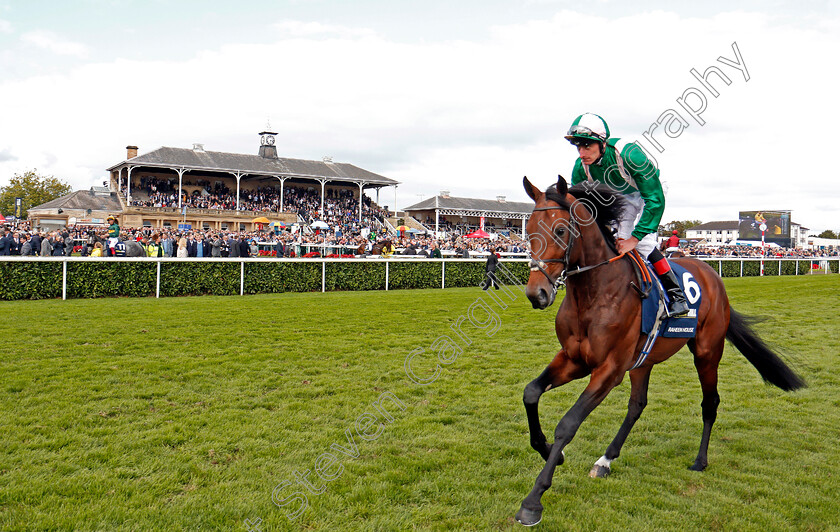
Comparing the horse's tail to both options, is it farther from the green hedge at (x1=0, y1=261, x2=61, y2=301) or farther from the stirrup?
the green hedge at (x1=0, y1=261, x2=61, y2=301)

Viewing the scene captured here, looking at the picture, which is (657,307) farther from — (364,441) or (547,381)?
(364,441)

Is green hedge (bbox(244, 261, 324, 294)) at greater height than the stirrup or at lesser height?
lesser

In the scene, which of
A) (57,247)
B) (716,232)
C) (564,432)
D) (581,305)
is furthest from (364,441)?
(716,232)

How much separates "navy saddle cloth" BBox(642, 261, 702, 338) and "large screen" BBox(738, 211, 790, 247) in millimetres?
79090

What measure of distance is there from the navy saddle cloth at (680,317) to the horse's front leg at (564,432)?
0.44 meters

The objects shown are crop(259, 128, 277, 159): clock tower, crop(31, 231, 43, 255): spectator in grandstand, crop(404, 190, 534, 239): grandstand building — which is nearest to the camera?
crop(31, 231, 43, 255): spectator in grandstand

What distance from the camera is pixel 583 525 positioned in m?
3.00

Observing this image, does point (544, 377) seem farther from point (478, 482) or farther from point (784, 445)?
point (784, 445)

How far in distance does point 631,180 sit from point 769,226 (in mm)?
80850

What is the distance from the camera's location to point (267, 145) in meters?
49.8

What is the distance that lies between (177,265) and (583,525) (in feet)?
40.3

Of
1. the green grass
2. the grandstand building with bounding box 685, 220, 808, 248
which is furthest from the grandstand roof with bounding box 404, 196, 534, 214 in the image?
the grandstand building with bounding box 685, 220, 808, 248

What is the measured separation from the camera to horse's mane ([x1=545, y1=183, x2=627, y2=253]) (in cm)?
365

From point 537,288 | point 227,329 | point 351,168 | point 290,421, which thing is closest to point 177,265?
point 227,329
